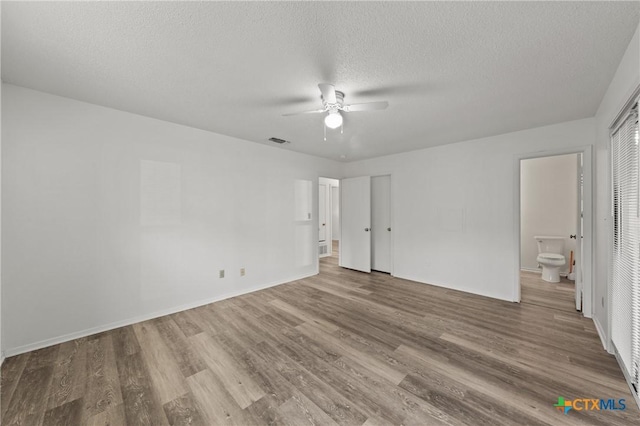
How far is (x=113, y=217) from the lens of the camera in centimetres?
274

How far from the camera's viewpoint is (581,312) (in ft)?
10.0

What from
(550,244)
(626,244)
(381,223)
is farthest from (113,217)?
(550,244)

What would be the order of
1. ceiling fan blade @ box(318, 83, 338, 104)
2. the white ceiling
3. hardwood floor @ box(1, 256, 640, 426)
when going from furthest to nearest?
ceiling fan blade @ box(318, 83, 338, 104) < hardwood floor @ box(1, 256, 640, 426) < the white ceiling

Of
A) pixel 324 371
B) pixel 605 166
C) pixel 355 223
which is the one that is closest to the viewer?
pixel 324 371

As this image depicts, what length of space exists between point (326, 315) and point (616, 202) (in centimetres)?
310

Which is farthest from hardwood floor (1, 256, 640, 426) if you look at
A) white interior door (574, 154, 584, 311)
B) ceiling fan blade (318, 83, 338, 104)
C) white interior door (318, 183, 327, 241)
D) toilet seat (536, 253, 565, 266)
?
white interior door (318, 183, 327, 241)

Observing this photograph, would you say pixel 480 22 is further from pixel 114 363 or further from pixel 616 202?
pixel 114 363

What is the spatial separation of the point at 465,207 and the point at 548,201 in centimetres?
249

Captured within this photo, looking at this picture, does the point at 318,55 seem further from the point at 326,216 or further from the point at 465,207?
the point at 326,216

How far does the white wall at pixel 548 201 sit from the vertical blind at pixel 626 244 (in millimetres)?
2925

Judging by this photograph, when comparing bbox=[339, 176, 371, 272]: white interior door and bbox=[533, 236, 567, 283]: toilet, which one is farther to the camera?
bbox=[339, 176, 371, 272]: white interior door

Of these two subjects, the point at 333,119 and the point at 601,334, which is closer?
the point at 333,119

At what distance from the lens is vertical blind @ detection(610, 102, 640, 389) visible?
5.35ft

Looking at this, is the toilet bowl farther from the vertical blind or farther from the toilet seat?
the vertical blind
